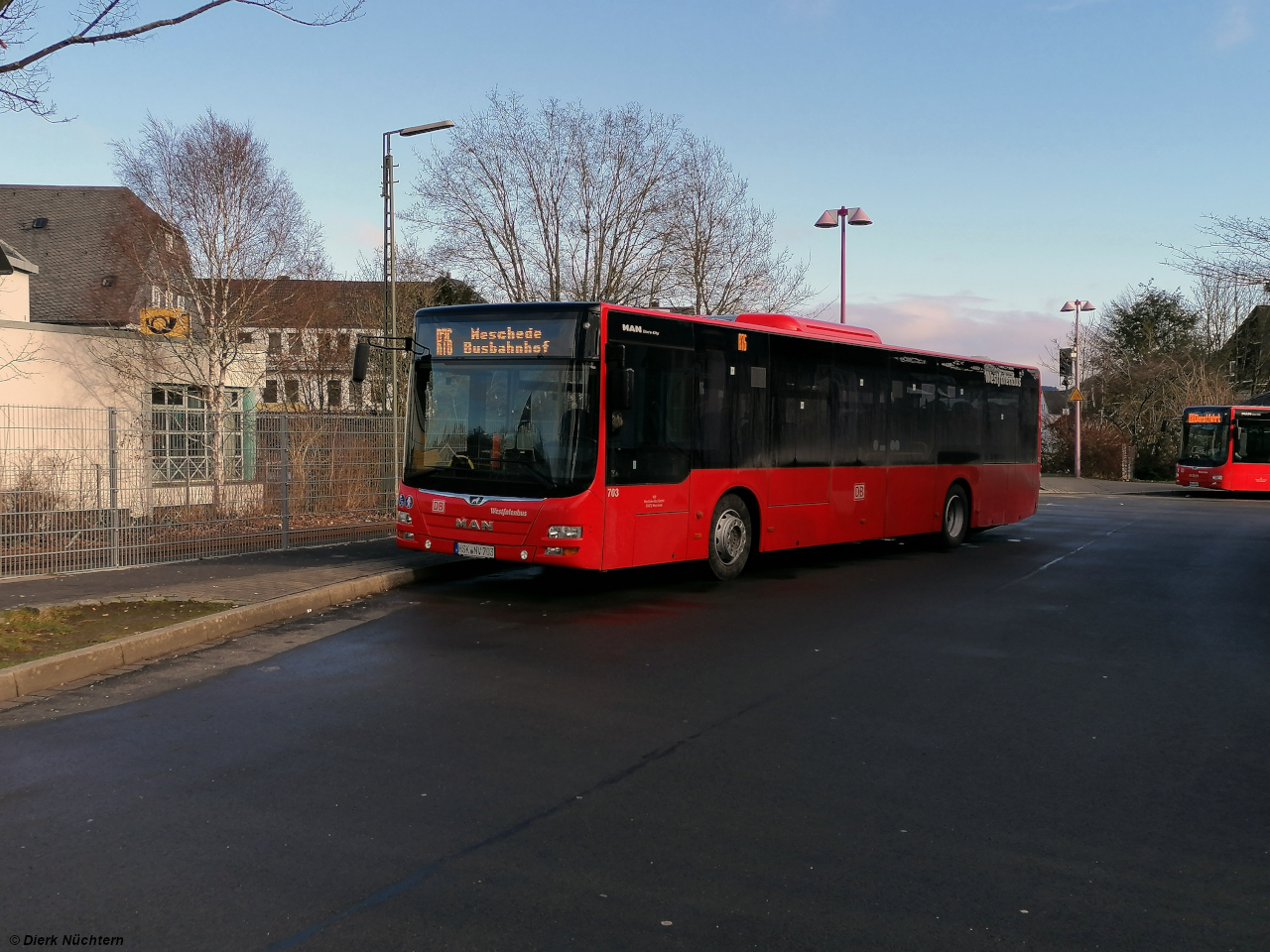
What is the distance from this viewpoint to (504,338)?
37.8 feet

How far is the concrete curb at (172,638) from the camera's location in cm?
724

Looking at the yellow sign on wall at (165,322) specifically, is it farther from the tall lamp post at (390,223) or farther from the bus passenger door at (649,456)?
the bus passenger door at (649,456)

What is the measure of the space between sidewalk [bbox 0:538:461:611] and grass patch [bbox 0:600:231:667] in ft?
1.24

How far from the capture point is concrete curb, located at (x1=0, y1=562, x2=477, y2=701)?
724 cm

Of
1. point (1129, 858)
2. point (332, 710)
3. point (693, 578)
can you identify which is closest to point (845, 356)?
point (693, 578)

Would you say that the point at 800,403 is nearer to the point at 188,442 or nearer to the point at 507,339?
the point at 507,339

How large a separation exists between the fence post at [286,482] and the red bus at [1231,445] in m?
31.4

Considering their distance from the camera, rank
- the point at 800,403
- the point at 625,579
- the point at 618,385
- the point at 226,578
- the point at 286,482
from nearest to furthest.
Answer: the point at 618,385, the point at 226,578, the point at 625,579, the point at 800,403, the point at 286,482

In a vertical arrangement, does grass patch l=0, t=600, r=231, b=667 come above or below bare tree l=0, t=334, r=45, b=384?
below

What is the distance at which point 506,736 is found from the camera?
6125 millimetres

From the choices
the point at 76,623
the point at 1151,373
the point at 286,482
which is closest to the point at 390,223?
the point at 286,482

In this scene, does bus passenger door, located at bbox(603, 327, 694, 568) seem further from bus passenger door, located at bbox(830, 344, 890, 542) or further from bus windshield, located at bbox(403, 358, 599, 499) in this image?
bus passenger door, located at bbox(830, 344, 890, 542)

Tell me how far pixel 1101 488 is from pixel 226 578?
34927 millimetres

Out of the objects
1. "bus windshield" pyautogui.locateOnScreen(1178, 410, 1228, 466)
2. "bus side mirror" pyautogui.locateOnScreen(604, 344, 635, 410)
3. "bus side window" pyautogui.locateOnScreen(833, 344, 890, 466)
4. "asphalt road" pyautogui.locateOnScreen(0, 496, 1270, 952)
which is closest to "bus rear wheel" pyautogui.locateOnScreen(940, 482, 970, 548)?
"bus side window" pyautogui.locateOnScreen(833, 344, 890, 466)
